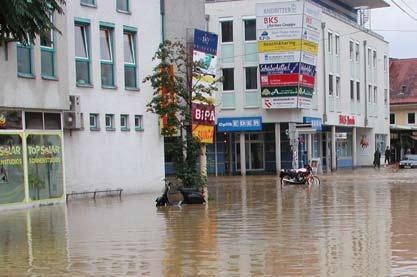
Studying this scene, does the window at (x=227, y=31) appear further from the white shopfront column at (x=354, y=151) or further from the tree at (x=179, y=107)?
the tree at (x=179, y=107)

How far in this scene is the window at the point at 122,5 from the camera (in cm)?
3107

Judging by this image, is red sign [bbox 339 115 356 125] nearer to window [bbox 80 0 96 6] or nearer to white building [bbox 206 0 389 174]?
white building [bbox 206 0 389 174]

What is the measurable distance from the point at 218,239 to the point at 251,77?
1522 inches

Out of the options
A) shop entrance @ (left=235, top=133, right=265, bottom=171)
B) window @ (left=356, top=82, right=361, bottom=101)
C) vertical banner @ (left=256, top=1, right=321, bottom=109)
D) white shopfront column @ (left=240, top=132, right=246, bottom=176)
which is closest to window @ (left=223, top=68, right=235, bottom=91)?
vertical banner @ (left=256, top=1, right=321, bottom=109)

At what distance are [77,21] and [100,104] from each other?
11.0 ft

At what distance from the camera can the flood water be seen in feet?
36.7

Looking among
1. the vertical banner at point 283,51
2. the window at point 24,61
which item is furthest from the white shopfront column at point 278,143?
the window at point 24,61

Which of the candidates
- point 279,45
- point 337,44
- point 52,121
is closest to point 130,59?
point 52,121

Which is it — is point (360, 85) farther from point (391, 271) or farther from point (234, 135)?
point (391, 271)

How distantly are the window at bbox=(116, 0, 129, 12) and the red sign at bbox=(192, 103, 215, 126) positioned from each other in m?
5.83

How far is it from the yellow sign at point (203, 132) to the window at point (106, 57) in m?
4.28

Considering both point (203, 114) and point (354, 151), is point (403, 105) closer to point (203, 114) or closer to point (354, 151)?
point (354, 151)

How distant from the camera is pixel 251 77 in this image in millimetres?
52625

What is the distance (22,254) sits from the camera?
1320cm
